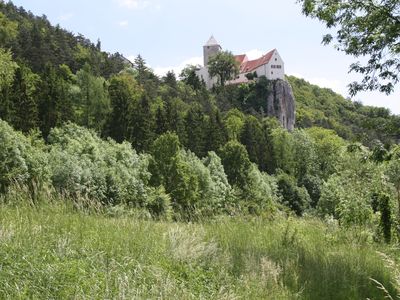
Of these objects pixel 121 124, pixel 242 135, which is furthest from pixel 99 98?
pixel 242 135

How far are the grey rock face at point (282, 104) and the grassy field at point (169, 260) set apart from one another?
399ft

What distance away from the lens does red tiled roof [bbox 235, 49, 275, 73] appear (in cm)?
13900

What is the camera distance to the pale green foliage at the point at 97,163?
114ft

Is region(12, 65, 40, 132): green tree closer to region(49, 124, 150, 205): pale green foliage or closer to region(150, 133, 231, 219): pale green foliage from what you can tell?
region(49, 124, 150, 205): pale green foliage

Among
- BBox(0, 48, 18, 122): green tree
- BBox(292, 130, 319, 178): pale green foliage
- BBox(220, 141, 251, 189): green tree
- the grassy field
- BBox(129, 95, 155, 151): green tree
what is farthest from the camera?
BBox(292, 130, 319, 178): pale green foliage

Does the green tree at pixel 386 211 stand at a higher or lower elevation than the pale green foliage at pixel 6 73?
lower

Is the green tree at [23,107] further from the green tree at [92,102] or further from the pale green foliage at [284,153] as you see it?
the pale green foliage at [284,153]

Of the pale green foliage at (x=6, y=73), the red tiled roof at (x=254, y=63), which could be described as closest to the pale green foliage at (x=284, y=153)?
the pale green foliage at (x=6, y=73)

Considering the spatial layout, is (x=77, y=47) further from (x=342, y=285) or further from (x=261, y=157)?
(x=342, y=285)

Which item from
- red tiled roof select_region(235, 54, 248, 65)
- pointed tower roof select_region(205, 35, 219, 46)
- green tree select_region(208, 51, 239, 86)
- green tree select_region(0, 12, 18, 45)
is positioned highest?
pointed tower roof select_region(205, 35, 219, 46)

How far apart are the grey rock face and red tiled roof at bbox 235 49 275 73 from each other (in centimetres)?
895

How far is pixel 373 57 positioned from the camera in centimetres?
916

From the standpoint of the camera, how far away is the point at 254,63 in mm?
144625

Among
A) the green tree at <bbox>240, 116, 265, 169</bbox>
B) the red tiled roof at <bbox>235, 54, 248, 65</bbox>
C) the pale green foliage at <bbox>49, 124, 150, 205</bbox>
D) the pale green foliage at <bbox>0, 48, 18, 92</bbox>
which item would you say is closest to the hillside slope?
the red tiled roof at <bbox>235, 54, 248, 65</bbox>
